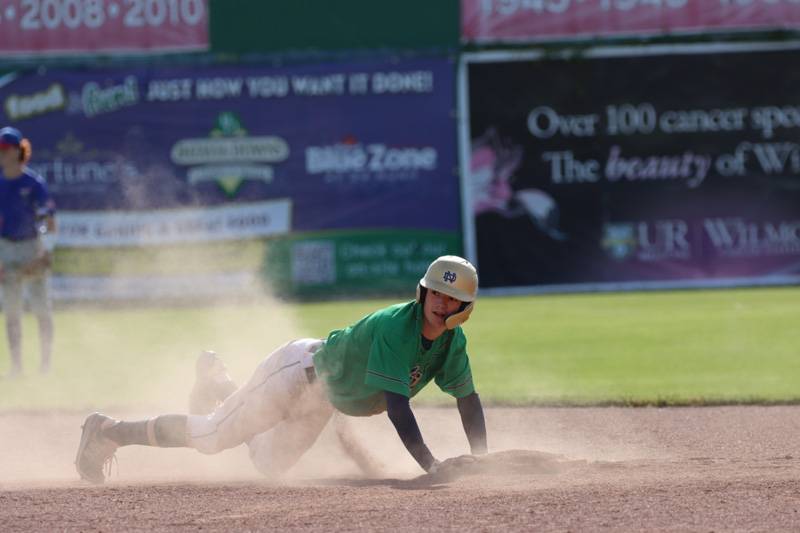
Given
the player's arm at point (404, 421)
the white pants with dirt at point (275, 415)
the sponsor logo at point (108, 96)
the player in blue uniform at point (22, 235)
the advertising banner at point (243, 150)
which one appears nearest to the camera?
the player's arm at point (404, 421)

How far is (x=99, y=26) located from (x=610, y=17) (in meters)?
8.06

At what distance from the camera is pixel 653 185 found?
20.5 m

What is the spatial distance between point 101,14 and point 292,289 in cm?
546

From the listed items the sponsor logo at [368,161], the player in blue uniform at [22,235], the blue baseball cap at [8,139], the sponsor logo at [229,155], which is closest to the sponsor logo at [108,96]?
the sponsor logo at [229,155]

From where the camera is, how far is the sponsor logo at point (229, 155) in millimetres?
20891

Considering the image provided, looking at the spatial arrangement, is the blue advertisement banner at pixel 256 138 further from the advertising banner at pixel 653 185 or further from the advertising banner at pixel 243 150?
the advertising banner at pixel 653 185

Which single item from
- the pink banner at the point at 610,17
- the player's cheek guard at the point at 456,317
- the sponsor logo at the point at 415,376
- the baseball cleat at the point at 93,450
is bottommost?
the baseball cleat at the point at 93,450

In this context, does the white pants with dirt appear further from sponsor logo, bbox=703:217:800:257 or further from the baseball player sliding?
sponsor logo, bbox=703:217:800:257

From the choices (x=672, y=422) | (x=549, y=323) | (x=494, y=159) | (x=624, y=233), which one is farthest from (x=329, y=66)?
(x=672, y=422)

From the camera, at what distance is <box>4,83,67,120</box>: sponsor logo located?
21.3 metres

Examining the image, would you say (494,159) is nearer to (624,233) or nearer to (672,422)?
(624,233)

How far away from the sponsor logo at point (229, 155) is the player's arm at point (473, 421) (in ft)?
46.7

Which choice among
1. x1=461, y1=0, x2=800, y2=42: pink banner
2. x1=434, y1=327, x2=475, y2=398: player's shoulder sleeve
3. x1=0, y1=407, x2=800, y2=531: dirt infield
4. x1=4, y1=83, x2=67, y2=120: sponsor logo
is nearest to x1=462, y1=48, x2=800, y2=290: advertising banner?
x1=461, y1=0, x2=800, y2=42: pink banner

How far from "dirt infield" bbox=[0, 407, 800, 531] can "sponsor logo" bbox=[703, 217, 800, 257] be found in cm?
1132
